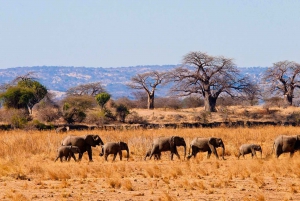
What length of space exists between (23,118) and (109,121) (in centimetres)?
893

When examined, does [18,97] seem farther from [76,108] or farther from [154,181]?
[154,181]

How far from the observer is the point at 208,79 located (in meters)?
64.2

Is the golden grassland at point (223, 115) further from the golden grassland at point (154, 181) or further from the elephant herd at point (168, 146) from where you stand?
the golden grassland at point (154, 181)

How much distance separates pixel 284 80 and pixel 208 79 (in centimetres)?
1257

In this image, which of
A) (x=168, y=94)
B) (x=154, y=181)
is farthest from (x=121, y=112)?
(x=154, y=181)

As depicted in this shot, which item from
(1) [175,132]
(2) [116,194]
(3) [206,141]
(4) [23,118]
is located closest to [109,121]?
(4) [23,118]

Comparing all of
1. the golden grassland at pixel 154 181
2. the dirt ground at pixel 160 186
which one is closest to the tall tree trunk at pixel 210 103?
the golden grassland at pixel 154 181

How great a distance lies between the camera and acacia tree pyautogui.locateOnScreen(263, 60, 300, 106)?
71250 mm

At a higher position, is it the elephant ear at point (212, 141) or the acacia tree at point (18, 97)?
the acacia tree at point (18, 97)

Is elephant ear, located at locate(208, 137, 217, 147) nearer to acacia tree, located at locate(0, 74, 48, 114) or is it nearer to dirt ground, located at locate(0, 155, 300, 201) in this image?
dirt ground, located at locate(0, 155, 300, 201)

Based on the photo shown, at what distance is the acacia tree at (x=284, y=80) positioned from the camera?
234ft

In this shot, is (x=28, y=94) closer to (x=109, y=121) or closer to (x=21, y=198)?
(x=109, y=121)

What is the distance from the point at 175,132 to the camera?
33969 mm

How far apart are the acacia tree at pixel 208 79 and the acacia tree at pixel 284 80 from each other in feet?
22.8
